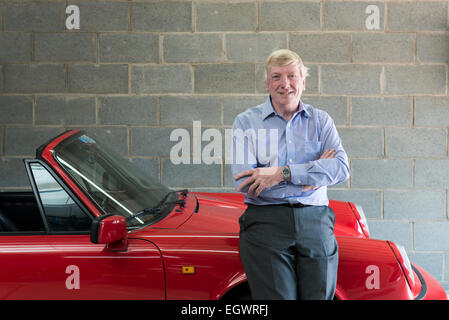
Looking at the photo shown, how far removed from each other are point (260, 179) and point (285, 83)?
511 mm

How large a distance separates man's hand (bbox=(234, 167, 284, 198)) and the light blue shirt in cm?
4

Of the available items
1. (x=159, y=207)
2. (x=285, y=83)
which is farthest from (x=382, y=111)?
(x=159, y=207)

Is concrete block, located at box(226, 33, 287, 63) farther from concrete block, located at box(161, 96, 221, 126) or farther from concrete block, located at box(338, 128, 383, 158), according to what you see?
concrete block, located at box(338, 128, 383, 158)

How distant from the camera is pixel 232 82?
4.76 meters

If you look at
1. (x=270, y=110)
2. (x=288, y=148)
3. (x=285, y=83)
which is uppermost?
(x=285, y=83)

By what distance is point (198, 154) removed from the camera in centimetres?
481

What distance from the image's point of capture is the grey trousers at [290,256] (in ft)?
6.89

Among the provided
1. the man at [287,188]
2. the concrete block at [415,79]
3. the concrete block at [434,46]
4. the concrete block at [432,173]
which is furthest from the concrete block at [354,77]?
the man at [287,188]

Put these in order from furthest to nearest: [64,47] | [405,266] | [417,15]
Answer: [64,47], [417,15], [405,266]

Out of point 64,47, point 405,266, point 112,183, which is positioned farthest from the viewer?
point 64,47

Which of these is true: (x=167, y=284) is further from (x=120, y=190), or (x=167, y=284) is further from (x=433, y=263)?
(x=433, y=263)

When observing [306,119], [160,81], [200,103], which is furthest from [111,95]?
[306,119]

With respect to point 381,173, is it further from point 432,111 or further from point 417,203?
point 432,111

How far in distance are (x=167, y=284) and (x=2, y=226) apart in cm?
157
